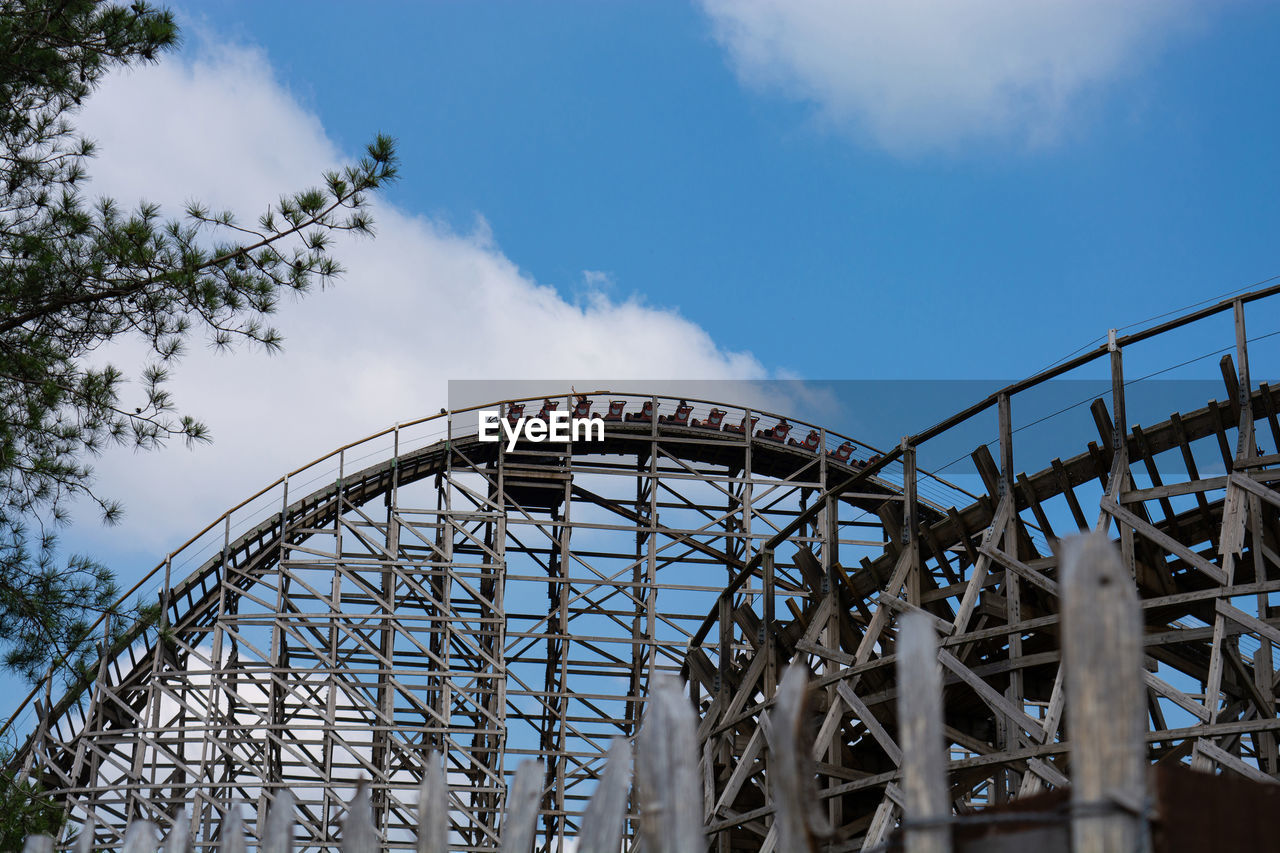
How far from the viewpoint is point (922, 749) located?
7.95ft

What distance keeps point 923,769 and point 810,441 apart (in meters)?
23.4

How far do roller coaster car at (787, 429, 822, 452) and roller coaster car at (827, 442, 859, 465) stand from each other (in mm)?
288

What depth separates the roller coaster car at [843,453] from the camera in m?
25.6

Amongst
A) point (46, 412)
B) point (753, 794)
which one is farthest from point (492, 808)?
point (46, 412)

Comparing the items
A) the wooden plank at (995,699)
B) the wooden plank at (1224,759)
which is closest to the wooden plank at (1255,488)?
the wooden plank at (1224,759)

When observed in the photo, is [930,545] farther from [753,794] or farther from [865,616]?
[753,794]

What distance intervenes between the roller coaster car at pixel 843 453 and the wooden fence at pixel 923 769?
22790mm

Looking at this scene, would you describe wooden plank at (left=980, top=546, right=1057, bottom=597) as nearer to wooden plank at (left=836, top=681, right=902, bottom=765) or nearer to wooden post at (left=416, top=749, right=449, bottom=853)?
wooden plank at (left=836, top=681, right=902, bottom=765)

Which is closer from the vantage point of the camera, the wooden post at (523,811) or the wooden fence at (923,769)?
the wooden fence at (923,769)

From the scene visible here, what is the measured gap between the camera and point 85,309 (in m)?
8.41

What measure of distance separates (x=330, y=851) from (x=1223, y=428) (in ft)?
46.5

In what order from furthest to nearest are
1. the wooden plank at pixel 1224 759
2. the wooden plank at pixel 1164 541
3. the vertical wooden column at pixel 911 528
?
the vertical wooden column at pixel 911 528, the wooden plank at pixel 1164 541, the wooden plank at pixel 1224 759

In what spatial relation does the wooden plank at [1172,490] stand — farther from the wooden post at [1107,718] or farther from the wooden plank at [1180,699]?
the wooden post at [1107,718]

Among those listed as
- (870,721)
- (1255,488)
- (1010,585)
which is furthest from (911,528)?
(1255,488)
